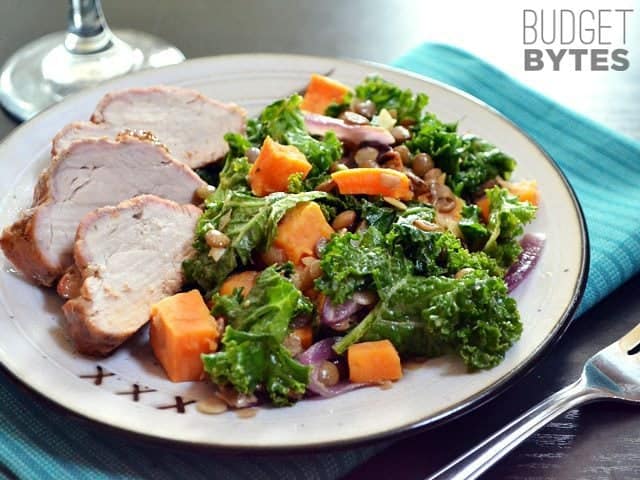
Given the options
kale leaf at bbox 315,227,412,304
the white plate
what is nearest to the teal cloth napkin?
the white plate

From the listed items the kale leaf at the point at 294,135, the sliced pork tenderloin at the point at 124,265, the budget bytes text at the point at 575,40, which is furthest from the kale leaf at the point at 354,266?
the budget bytes text at the point at 575,40

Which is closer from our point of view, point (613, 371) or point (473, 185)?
point (613, 371)

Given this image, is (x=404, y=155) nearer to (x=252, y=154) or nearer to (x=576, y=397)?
(x=252, y=154)

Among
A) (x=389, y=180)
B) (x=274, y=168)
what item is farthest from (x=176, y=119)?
(x=389, y=180)

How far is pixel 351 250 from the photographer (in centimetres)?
313

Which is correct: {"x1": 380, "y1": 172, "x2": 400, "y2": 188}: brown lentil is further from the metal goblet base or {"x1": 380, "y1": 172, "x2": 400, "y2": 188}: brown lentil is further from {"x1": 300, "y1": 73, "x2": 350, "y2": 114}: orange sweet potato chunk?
the metal goblet base

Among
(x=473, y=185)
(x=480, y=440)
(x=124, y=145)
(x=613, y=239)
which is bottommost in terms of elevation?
(x=480, y=440)

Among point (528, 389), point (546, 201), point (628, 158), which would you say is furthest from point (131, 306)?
point (628, 158)

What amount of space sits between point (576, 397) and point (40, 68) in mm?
3613

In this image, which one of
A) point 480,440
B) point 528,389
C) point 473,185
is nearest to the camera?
point 480,440

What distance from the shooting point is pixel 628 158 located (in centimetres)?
421

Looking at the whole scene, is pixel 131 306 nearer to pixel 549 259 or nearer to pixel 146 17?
pixel 549 259

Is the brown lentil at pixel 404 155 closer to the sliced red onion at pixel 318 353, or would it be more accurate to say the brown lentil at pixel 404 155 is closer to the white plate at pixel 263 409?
the white plate at pixel 263 409

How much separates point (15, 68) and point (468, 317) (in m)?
3.38
